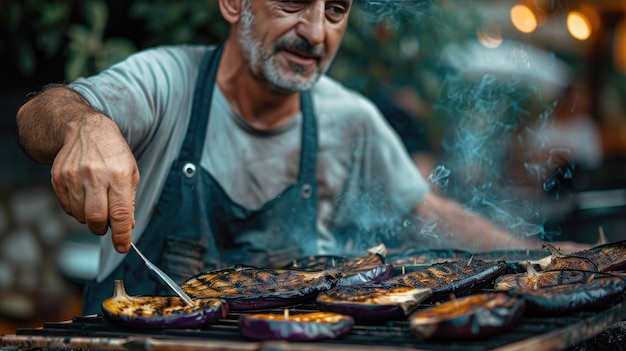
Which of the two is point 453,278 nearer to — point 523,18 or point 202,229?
point 202,229

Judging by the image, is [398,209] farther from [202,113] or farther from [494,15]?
[494,15]

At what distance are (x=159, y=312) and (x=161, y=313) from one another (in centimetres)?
2

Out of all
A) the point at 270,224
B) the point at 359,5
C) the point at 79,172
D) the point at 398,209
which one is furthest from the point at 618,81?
the point at 79,172

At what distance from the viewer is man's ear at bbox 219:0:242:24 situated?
12.3ft

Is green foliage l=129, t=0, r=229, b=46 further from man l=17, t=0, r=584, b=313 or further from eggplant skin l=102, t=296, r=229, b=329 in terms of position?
eggplant skin l=102, t=296, r=229, b=329

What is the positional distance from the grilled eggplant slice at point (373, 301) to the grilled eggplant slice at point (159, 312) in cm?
33

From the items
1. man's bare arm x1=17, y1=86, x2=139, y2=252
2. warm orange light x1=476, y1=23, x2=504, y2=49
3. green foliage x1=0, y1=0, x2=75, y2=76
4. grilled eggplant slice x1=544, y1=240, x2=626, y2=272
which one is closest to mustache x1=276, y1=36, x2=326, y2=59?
man's bare arm x1=17, y1=86, x2=139, y2=252

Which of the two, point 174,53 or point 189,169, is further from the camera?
point 174,53

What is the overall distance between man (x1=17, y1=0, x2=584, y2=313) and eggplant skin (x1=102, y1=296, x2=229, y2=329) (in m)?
1.15

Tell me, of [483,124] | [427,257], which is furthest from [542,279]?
[483,124]

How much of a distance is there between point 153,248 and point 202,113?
70cm

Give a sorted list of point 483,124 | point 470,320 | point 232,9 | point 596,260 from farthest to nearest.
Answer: point 483,124 → point 232,9 → point 596,260 → point 470,320

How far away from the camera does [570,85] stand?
764 cm

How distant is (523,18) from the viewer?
6.41 metres
